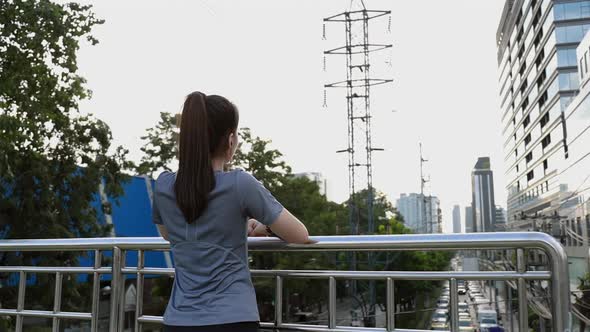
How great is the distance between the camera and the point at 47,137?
1188 cm

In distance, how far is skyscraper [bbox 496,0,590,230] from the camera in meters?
43.0

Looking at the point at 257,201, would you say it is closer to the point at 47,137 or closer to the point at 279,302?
the point at 279,302

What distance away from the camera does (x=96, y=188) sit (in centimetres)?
1270

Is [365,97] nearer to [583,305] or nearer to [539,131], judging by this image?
[583,305]

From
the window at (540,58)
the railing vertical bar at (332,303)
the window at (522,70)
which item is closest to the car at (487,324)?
the railing vertical bar at (332,303)

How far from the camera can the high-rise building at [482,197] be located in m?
142

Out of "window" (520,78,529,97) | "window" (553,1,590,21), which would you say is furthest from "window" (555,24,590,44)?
"window" (520,78,529,97)

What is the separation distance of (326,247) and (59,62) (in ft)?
32.6

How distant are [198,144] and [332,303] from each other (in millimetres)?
993

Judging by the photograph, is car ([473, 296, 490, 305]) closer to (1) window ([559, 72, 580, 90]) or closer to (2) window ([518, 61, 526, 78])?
(1) window ([559, 72, 580, 90])

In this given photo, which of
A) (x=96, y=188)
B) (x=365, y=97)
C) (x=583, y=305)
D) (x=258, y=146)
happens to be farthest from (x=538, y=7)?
(x=583, y=305)

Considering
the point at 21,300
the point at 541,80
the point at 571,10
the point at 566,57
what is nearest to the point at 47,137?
the point at 21,300

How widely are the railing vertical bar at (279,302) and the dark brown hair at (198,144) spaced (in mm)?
724

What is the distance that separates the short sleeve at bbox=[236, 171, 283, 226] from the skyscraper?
29.5 metres
